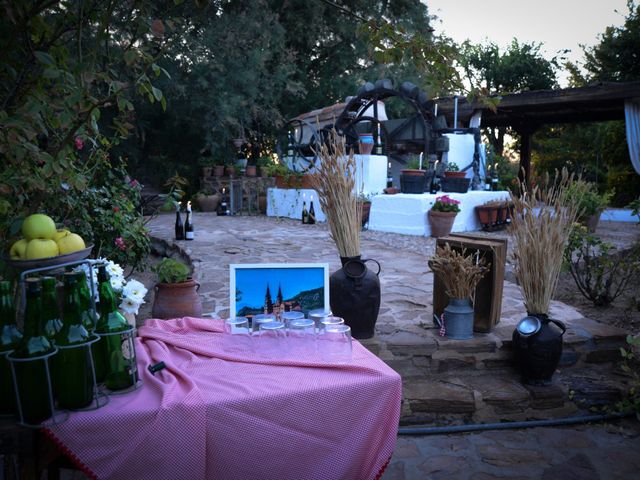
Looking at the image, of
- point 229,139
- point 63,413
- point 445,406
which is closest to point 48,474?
point 63,413

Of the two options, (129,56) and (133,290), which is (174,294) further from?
(129,56)

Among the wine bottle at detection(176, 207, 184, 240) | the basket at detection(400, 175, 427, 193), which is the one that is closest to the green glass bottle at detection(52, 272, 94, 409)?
the wine bottle at detection(176, 207, 184, 240)

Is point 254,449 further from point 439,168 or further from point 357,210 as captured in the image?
point 439,168

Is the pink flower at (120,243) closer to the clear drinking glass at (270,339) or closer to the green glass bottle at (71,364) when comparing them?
the clear drinking glass at (270,339)

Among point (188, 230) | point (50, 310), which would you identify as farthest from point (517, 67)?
point (50, 310)

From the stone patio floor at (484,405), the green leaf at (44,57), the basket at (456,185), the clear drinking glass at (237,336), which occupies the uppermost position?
the green leaf at (44,57)

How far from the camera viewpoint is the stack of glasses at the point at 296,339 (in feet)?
5.31

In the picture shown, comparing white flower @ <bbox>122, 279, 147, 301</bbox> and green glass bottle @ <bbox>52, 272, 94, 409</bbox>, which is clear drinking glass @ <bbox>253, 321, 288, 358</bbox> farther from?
green glass bottle @ <bbox>52, 272, 94, 409</bbox>

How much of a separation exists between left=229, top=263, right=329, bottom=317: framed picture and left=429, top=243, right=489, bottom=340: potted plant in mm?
1328

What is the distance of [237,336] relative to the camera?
173 centimetres

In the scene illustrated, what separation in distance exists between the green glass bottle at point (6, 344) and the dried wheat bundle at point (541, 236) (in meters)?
2.31

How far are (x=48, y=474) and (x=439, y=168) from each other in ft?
30.8

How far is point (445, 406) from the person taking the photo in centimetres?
286

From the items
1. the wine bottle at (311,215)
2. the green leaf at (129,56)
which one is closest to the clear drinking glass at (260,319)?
the green leaf at (129,56)
